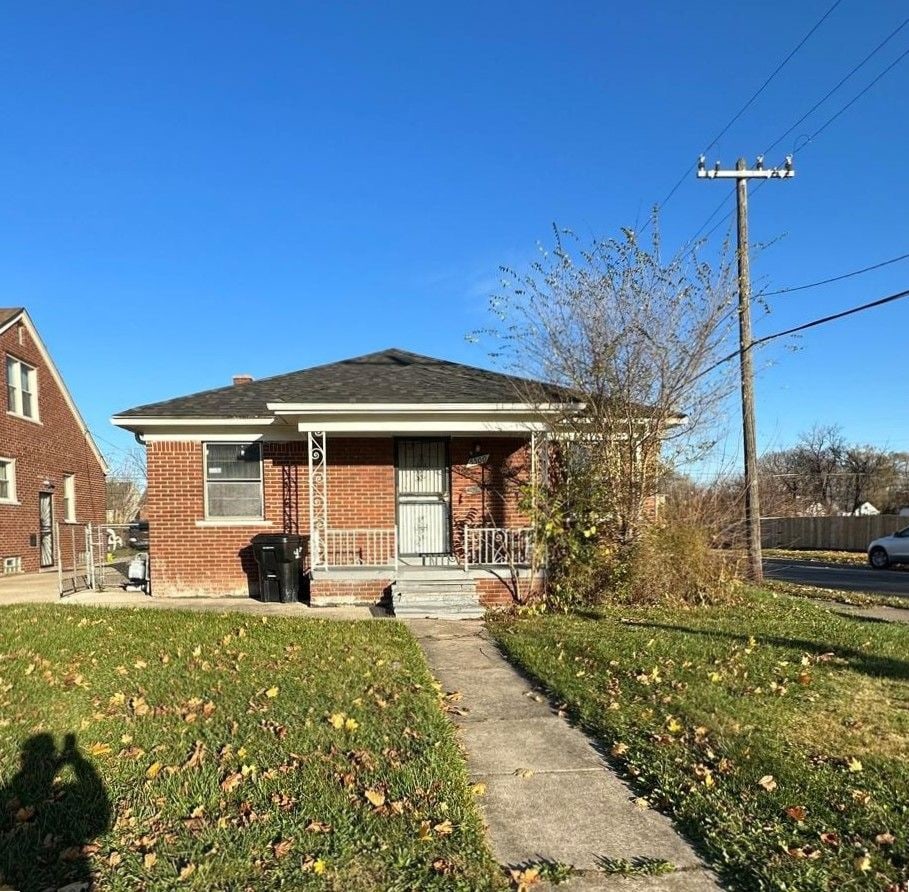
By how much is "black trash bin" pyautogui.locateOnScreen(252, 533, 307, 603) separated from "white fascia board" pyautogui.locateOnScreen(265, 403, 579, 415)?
2050mm

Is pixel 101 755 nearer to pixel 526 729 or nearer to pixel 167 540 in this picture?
pixel 526 729

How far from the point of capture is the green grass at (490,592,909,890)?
348cm

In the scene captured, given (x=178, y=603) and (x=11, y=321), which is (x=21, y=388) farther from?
(x=178, y=603)

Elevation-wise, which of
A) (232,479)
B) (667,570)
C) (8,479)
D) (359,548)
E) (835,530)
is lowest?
(835,530)

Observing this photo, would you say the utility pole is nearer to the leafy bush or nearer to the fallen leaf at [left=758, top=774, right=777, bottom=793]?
the leafy bush

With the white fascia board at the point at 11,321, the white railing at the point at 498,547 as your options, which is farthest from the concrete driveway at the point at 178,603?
the white fascia board at the point at 11,321

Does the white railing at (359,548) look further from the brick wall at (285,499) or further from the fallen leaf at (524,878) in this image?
the fallen leaf at (524,878)

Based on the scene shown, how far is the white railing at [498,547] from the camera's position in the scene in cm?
1079

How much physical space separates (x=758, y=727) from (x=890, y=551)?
21.4 m

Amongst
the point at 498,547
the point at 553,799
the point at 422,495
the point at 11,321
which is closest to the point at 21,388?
the point at 11,321

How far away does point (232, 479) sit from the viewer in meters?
12.3

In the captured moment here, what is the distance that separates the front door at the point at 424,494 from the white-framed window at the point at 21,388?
12384 millimetres

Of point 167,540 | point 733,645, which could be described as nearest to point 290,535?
point 167,540

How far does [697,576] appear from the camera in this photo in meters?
10.6
